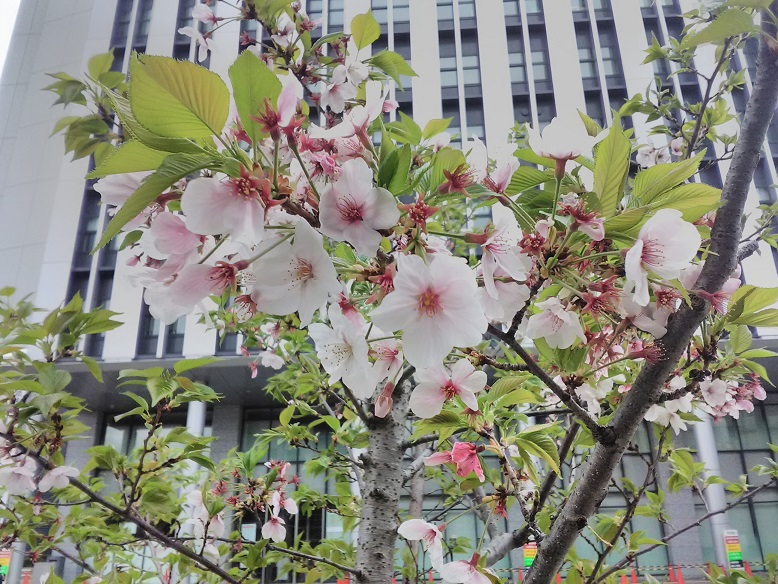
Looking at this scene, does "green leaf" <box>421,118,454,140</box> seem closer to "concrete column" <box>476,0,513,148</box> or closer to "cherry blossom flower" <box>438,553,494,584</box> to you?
"cherry blossom flower" <box>438,553,494,584</box>

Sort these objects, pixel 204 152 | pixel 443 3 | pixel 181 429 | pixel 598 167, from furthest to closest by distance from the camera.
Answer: pixel 443 3
pixel 181 429
pixel 598 167
pixel 204 152

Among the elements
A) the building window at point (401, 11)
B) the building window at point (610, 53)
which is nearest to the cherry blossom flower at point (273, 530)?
the building window at point (610, 53)

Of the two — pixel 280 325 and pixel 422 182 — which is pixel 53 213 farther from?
pixel 422 182

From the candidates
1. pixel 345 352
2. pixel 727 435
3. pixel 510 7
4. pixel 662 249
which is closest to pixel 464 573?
pixel 345 352

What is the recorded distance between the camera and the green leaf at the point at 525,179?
67cm

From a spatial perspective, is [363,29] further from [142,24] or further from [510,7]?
[142,24]

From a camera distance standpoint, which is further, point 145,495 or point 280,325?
point 280,325

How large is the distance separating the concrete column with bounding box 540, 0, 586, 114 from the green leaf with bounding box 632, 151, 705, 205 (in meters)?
9.97

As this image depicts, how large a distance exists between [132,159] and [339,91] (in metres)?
0.82

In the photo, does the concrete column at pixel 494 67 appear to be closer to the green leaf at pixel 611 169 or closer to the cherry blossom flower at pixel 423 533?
the cherry blossom flower at pixel 423 533

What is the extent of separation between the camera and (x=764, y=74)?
79 centimetres

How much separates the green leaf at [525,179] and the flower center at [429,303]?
0.77 ft

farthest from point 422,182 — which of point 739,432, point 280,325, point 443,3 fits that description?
point 443,3

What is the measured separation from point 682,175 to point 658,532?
390 inches
